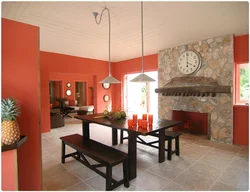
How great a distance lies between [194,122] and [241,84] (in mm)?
1596

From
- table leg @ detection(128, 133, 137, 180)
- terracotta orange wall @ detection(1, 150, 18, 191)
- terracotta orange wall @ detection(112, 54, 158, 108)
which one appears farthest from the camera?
terracotta orange wall @ detection(112, 54, 158, 108)

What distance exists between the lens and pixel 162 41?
3.85 m

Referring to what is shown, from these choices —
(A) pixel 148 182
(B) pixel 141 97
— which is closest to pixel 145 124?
(A) pixel 148 182

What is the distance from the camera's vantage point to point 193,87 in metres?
3.85

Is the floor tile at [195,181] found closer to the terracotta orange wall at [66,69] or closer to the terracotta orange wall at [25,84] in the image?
the terracotta orange wall at [25,84]

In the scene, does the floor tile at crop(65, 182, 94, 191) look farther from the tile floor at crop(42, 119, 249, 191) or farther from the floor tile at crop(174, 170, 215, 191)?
the floor tile at crop(174, 170, 215, 191)

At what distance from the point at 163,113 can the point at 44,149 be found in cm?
336

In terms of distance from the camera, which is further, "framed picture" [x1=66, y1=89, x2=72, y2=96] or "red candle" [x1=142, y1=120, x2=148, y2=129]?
"framed picture" [x1=66, y1=89, x2=72, y2=96]

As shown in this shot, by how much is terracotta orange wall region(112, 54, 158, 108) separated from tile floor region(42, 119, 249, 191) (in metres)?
2.94

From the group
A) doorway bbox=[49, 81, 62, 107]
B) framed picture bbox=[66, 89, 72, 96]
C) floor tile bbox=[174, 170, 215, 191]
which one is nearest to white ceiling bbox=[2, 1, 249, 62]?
floor tile bbox=[174, 170, 215, 191]

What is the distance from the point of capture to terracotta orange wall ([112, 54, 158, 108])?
5121mm

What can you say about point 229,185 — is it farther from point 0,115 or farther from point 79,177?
point 0,115

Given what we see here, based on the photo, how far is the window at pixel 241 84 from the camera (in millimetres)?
3564

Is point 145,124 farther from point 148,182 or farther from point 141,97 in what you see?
point 141,97
